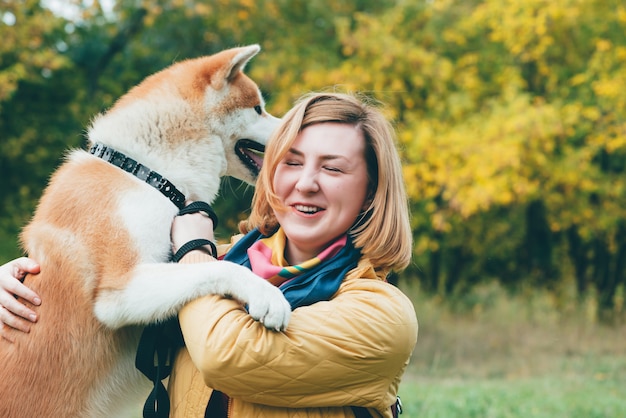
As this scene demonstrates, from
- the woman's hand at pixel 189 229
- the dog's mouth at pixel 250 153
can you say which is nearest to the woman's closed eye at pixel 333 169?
the woman's hand at pixel 189 229

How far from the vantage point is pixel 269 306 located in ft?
6.23

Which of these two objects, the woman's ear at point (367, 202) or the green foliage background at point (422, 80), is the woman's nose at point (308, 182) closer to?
the woman's ear at point (367, 202)

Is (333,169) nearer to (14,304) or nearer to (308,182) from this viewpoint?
(308,182)

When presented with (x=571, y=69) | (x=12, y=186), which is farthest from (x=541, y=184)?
(x=12, y=186)

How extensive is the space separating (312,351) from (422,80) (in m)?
9.21

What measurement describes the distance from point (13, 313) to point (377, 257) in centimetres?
125

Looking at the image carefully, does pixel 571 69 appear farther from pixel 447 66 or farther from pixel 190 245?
pixel 190 245

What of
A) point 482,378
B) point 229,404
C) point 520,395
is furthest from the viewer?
point 482,378

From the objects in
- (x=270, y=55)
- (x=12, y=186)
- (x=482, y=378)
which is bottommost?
(x=482, y=378)

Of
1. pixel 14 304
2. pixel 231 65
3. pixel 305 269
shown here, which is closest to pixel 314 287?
pixel 305 269

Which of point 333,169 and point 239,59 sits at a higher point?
point 239,59

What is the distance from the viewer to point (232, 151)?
3006 mm

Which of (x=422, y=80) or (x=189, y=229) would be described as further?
(x=422, y=80)

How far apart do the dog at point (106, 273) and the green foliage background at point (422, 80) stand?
6762 mm
